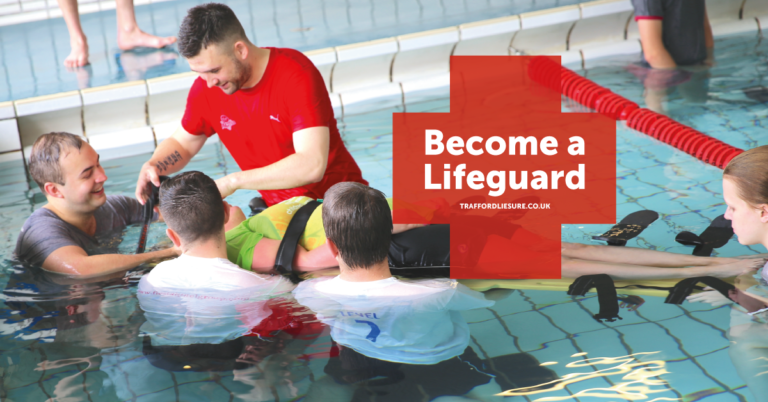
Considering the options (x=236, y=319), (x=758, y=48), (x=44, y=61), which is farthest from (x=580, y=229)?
(x=44, y=61)

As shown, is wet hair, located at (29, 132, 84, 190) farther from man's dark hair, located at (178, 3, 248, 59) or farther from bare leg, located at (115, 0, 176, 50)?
bare leg, located at (115, 0, 176, 50)

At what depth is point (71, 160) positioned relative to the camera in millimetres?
2600

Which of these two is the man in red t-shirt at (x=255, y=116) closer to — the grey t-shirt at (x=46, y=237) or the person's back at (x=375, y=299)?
the grey t-shirt at (x=46, y=237)

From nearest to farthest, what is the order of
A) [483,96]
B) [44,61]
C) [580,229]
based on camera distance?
[580,229], [483,96], [44,61]

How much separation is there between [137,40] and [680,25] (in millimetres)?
4170

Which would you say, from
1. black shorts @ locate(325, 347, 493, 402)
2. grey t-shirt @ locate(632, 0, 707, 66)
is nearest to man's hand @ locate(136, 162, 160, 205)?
black shorts @ locate(325, 347, 493, 402)

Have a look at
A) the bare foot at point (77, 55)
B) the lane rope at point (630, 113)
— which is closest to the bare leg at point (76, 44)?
the bare foot at point (77, 55)

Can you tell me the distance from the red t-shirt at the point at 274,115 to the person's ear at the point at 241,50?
0.46ft

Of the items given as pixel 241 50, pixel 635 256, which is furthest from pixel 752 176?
pixel 241 50

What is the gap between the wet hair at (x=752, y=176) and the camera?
6.20ft

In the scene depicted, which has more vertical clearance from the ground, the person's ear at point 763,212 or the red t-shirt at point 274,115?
the red t-shirt at point 274,115

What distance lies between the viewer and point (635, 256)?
2.37 metres

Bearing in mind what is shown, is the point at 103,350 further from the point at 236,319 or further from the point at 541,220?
the point at 541,220

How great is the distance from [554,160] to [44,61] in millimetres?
4009
